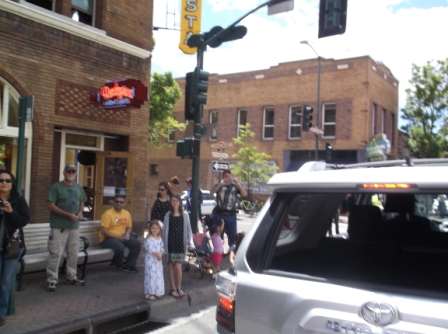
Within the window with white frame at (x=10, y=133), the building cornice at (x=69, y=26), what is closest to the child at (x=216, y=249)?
the window with white frame at (x=10, y=133)

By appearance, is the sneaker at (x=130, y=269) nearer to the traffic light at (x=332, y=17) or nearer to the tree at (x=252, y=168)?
the traffic light at (x=332, y=17)

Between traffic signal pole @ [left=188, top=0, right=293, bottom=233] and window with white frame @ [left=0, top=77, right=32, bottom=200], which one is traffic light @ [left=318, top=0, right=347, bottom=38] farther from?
window with white frame @ [left=0, top=77, right=32, bottom=200]

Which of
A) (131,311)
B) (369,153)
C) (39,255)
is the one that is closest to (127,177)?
(39,255)

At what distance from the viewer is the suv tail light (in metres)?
2.53

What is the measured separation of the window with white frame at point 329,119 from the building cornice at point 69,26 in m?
19.5

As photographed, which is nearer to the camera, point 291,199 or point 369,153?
point 291,199

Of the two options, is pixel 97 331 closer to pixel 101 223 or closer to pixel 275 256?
pixel 101 223

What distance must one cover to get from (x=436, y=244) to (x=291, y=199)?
133cm

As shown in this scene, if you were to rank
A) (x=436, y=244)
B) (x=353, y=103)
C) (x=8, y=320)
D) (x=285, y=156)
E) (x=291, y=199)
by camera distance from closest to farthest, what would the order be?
(x=291, y=199), (x=436, y=244), (x=8, y=320), (x=353, y=103), (x=285, y=156)

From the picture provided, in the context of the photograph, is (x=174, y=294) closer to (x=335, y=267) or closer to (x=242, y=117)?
(x=335, y=267)

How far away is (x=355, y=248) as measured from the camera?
9.73 ft

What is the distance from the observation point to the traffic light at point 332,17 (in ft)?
27.5

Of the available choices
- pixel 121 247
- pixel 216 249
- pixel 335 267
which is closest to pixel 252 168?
pixel 216 249

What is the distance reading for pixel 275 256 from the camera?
2.74 meters
